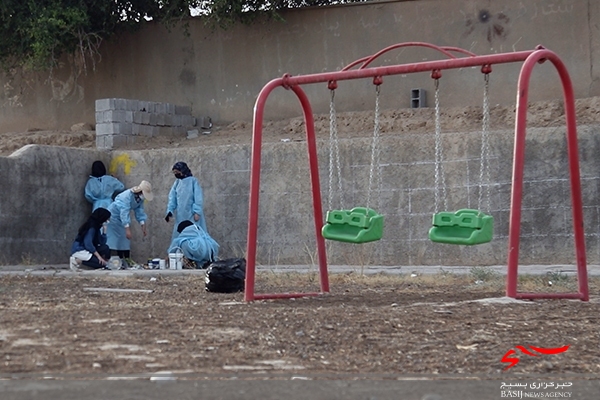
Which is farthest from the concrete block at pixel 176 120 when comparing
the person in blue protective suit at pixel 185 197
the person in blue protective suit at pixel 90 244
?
the person in blue protective suit at pixel 90 244

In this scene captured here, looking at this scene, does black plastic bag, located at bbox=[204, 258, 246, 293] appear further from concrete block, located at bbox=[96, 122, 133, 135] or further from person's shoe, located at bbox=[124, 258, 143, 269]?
concrete block, located at bbox=[96, 122, 133, 135]

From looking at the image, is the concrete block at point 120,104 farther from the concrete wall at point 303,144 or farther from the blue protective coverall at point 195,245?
the blue protective coverall at point 195,245

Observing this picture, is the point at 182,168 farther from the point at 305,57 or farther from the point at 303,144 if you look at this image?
the point at 305,57

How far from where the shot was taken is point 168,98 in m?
20.0

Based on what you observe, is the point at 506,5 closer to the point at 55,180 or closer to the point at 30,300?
the point at 55,180

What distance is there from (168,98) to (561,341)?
14398 millimetres

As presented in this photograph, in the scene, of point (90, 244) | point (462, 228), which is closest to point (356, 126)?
point (90, 244)

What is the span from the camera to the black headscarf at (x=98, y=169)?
16438 millimetres

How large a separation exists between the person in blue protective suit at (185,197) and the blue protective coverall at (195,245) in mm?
260

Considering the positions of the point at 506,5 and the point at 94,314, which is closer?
the point at 94,314

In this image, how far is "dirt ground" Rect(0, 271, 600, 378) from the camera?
5.72 m

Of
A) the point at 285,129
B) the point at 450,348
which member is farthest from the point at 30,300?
the point at 285,129

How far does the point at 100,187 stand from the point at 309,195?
3.42 m

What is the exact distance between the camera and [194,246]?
14.9 metres
